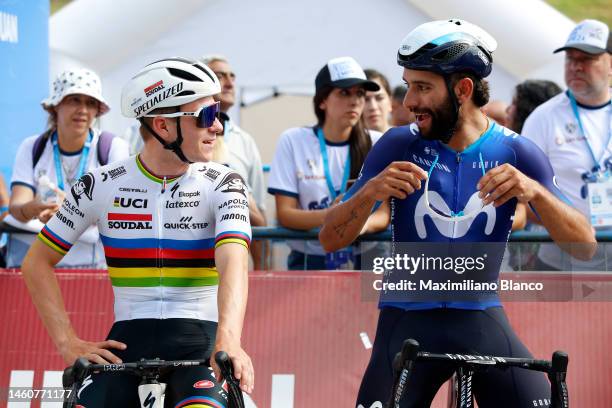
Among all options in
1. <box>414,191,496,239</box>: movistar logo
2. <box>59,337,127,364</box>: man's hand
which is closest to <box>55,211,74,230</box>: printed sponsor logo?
<box>59,337,127,364</box>: man's hand

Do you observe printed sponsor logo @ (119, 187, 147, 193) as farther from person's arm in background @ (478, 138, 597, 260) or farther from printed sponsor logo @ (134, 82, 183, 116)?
person's arm in background @ (478, 138, 597, 260)

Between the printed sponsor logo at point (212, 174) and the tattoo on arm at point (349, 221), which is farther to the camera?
the printed sponsor logo at point (212, 174)

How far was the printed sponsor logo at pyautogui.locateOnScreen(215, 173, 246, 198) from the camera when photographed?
445 centimetres

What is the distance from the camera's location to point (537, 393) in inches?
162

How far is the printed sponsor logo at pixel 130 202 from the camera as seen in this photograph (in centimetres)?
444

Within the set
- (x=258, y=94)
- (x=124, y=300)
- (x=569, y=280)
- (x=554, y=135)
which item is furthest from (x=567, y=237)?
(x=258, y=94)

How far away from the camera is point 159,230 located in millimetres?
4391

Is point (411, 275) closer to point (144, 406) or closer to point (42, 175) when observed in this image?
point (144, 406)

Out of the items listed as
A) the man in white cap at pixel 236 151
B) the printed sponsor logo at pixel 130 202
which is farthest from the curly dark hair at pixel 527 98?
the printed sponsor logo at pixel 130 202

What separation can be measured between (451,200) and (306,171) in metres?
2.66

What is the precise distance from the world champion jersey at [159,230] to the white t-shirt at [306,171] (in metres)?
2.42

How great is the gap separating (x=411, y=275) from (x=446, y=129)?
27.1 inches

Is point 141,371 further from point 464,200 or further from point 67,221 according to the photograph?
point 464,200

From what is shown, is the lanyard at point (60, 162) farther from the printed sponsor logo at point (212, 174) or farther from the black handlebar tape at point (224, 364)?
the black handlebar tape at point (224, 364)
